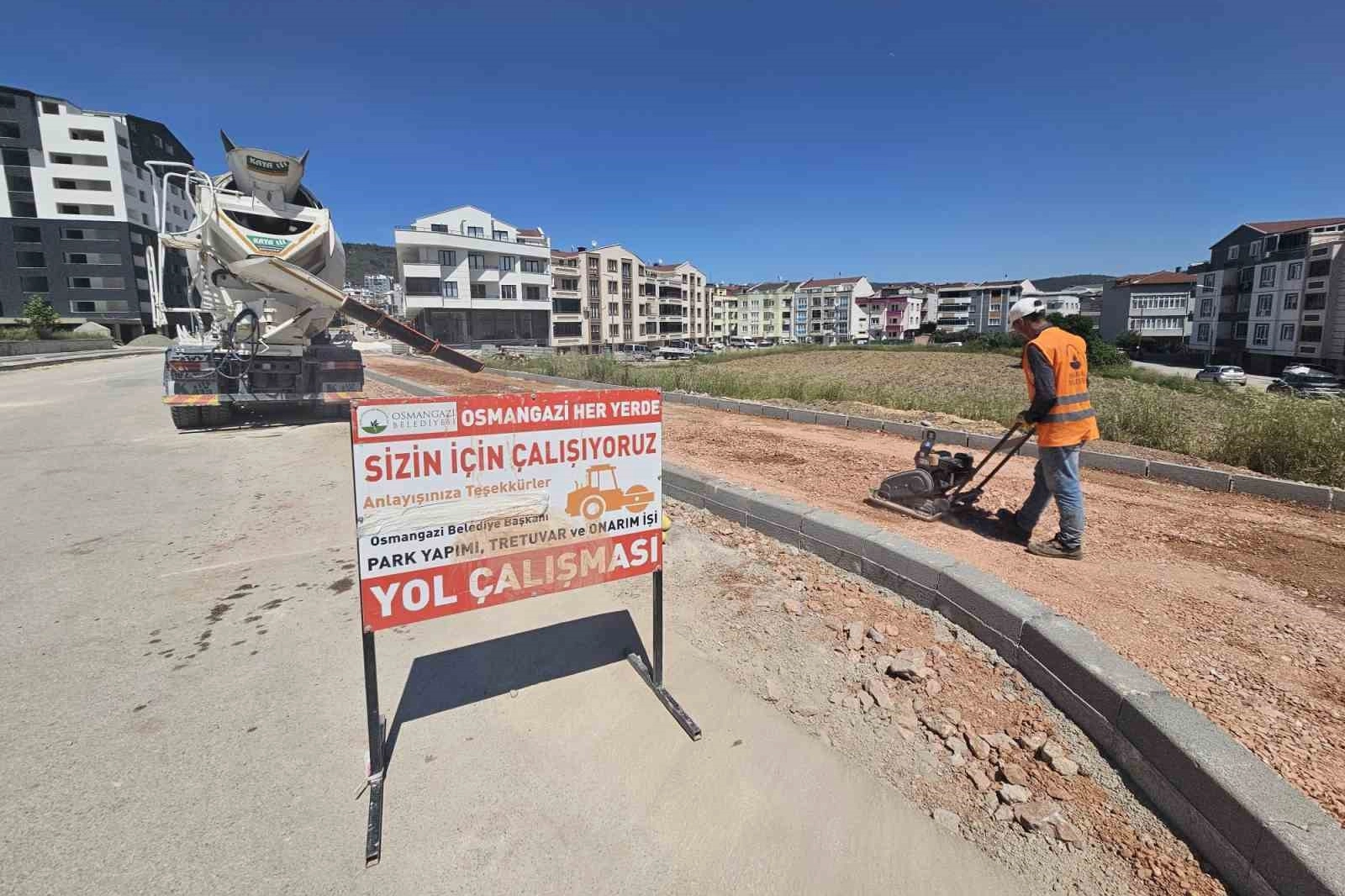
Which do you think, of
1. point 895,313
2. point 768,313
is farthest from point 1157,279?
point 768,313

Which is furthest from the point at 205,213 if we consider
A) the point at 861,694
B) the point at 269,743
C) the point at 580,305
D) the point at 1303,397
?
the point at 580,305

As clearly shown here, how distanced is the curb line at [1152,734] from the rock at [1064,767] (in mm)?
191

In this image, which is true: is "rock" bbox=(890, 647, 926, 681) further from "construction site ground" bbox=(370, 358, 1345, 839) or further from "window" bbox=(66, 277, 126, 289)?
"window" bbox=(66, 277, 126, 289)

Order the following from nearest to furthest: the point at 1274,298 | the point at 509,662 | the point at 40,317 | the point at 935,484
A: the point at 509,662
the point at 935,484
the point at 40,317
the point at 1274,298

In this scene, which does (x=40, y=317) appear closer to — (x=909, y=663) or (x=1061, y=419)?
(x=909, y=663)

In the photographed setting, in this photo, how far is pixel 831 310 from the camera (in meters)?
110

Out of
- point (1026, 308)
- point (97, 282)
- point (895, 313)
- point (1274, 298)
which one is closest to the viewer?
point (1026, 308)

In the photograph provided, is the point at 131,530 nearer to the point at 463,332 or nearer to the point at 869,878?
the point at 869,878

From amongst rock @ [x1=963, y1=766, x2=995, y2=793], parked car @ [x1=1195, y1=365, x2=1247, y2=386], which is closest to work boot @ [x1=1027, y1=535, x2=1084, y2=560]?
rock @ [x1=963, y1=766, x2=995, y2=793]

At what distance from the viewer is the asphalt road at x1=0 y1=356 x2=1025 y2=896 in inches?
81.0

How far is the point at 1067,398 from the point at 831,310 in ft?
367

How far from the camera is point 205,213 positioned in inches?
389

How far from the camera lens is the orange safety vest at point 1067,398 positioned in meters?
4.30

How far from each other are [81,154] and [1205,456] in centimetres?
8023
